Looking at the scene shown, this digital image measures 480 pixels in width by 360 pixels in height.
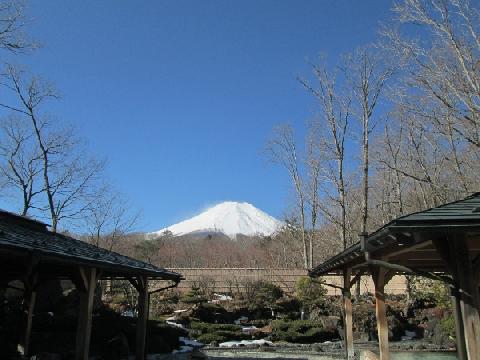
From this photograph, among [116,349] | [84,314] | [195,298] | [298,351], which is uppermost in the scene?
[195,298]

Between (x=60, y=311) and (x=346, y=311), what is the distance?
32.7 ft

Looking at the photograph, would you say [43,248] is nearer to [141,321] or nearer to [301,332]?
[141,321]

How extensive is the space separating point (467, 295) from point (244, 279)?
21.4m

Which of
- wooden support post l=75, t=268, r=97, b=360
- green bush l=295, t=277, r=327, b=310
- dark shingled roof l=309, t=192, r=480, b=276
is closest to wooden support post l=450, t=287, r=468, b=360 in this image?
dark shingled roof l=309, t=192, r=480, b=276

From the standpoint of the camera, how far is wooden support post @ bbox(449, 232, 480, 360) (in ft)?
12.9

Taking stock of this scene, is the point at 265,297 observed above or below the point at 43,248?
below

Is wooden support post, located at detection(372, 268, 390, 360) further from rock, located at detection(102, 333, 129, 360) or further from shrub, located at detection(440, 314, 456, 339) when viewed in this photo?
shrub, located at detection(440, 314, 456, 339)

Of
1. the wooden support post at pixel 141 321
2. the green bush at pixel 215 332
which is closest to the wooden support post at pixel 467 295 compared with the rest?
the wooden support post at pixel 141 321

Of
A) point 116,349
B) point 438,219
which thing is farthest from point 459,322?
point 116,349

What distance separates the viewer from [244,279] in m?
24.8

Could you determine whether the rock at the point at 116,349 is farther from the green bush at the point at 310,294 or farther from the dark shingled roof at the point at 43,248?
the green bush at the point at 310,294

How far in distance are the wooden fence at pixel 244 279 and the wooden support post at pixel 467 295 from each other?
68.6ft

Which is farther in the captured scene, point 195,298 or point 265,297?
point 265,297

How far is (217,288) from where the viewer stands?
986 inches
